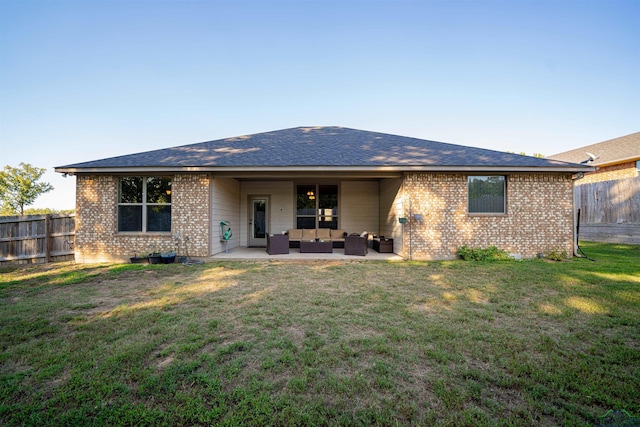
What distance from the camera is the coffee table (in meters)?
10.0

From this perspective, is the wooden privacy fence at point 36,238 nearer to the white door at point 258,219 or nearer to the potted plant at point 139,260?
the potted plant at point 139,260

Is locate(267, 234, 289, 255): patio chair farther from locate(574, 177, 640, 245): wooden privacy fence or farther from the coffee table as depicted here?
locate(574, 177, 640, 245): wooden privacy fence

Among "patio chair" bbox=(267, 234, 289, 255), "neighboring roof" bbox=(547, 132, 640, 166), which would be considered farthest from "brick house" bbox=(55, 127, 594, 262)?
"neighboring roof" bbox=(547, 132, 640, 166)

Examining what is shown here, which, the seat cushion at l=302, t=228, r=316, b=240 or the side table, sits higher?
the seat cushion at l=302, t=228, r=316, b=240

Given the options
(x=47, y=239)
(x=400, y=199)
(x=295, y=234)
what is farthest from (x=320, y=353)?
(x=47, y=239)

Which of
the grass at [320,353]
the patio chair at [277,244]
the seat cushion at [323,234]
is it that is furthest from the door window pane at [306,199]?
the grass at [320,353]

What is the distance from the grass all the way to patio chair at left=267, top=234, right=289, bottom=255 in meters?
3.99

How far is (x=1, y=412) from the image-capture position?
2006mm

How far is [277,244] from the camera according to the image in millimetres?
9664

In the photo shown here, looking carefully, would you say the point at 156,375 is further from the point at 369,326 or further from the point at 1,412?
the point at 369,326

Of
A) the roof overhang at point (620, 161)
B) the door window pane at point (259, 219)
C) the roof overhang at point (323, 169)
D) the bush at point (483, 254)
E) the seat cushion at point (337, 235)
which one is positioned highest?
the roof overhang at point (620, 161)

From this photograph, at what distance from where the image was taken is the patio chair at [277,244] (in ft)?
31.5

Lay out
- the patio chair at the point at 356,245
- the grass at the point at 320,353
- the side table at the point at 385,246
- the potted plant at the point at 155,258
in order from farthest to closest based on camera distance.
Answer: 1. the side table at the point at 385,246
2. the patio chair at the point at 356,245
3. the potted plant at the point at 155,258
4. the grass at the point at 320,353

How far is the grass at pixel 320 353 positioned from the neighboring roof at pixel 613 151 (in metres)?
13.8
